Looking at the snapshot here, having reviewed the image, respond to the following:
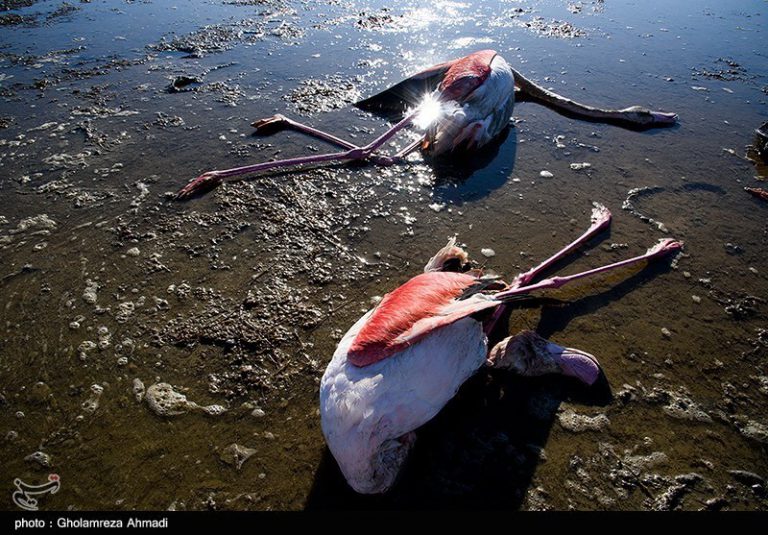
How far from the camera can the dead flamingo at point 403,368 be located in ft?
6.71

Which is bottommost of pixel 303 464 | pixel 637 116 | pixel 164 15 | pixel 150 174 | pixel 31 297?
pixel 303 464

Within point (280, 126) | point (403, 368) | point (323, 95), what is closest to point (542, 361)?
point (403, 368)

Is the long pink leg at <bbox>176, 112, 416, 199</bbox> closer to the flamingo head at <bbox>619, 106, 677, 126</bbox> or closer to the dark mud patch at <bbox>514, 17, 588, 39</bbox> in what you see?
the flamingo head at <bbox>619, 106, 677, 126</bbox>

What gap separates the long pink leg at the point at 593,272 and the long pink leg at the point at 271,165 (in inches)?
97.9

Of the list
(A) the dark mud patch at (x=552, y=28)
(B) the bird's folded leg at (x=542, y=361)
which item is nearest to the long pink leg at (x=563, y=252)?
(B) the bird's folded leg at (x=542, y=361)

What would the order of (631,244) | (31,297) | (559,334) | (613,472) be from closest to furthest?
1. (613,472)
2. (559,334)
3. (31,297)
4. (631,244)

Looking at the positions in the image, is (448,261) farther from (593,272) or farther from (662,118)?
(662,118)

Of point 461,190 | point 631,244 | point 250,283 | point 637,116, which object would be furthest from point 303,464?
point 637,116

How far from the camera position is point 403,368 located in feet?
7.02

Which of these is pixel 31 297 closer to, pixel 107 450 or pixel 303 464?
pixel 107 450

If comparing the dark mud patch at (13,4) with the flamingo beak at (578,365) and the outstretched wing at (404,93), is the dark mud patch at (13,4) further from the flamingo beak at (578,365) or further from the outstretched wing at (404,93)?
the flamingo beak at (578,365)

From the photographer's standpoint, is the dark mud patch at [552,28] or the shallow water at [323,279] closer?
the shallow water at [323,279]

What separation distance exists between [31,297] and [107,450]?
1.68 m

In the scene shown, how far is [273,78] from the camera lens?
21.6ft
